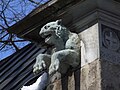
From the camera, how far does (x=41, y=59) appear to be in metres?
7.32

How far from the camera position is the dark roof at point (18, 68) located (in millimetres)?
9625

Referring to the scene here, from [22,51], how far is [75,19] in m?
4.39

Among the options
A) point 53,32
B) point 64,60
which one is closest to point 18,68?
point 53,32

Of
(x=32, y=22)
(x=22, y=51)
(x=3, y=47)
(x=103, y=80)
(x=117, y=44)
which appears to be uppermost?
(x=3, y=47)

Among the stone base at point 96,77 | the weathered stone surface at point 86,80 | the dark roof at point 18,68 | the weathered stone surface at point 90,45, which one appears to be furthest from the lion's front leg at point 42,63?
the dark roof at point 18,68

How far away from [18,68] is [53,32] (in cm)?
344

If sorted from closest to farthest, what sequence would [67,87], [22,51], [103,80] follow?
[103,80] < [67,87] < [22,51]

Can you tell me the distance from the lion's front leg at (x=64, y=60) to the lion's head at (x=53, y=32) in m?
0.19

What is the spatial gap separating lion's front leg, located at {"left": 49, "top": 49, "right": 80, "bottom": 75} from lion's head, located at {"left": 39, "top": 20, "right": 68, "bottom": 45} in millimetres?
190

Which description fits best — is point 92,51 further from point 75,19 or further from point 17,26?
point 17,26

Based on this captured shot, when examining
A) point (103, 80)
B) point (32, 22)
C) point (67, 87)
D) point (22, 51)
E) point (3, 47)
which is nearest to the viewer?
point (103, 80)

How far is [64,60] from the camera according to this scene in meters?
6.89

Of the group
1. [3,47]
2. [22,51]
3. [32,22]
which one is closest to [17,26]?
[32,22]

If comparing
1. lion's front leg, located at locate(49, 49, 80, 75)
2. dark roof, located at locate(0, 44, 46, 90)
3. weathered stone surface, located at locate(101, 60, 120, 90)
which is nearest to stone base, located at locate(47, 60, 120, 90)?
weathered stone surface, located at locate(101, 60, 120, 90)
